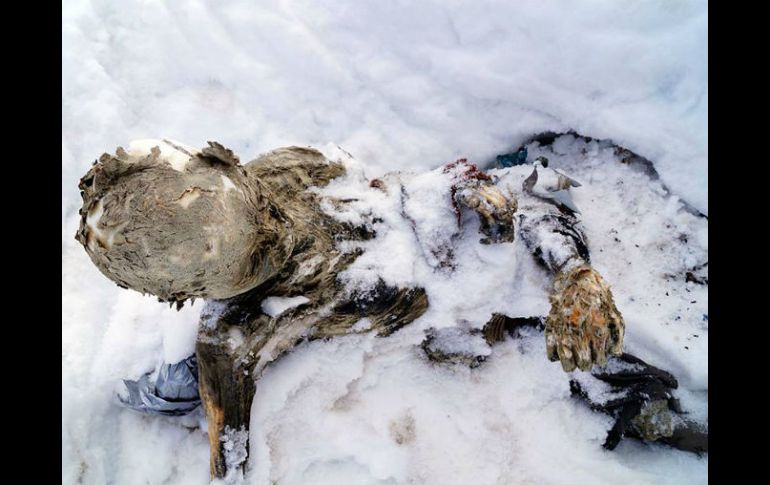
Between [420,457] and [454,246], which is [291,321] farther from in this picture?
[420,457]

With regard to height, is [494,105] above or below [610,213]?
above

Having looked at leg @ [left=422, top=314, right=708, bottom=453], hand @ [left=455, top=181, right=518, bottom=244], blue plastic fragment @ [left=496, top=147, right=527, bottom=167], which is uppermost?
blue plastic fragment @ [left=496, top=147, right=527, bottom=167]

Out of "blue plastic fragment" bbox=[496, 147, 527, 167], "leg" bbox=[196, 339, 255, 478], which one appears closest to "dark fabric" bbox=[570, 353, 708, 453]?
"blue plastic fragment" bbox=[496, 147, 527, 167]

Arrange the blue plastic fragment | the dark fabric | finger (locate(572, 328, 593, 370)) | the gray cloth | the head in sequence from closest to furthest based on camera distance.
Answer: the head < finger (locate(572, 328, 593, 370)) < the gray cloth < the dark fabric < the blue plastic fragment

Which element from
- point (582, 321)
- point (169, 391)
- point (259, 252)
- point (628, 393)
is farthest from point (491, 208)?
point (169, 391)

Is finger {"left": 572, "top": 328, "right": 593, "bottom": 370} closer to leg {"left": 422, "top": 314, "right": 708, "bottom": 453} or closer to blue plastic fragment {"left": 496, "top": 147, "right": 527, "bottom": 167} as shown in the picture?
leg {"left": 422, "top": 314, "right": 708, "bottom": 453}

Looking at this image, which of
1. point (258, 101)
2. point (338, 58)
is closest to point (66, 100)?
point (258, 101)

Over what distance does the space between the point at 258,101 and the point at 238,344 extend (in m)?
1.39

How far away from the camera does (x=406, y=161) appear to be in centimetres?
238

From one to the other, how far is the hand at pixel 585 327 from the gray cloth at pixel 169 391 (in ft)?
3.57

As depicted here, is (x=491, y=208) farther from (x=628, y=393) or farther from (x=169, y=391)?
(x=169, y=391)

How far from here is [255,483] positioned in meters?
1.57

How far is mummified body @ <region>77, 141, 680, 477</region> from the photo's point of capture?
0.89 meters

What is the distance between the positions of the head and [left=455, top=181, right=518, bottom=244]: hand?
0.71m
